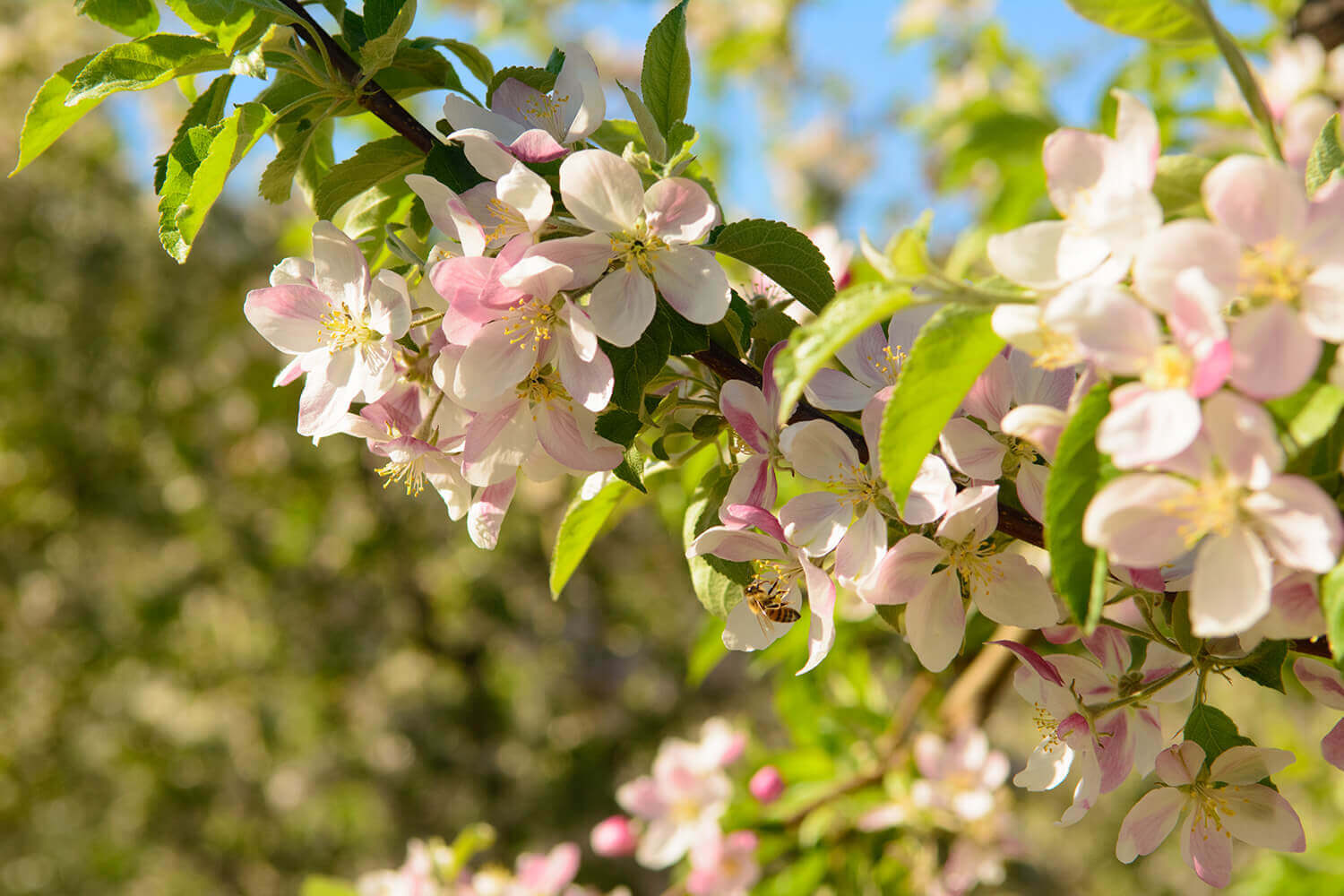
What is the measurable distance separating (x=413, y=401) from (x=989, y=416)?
0.35m

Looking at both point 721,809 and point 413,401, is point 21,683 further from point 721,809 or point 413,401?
point 413,401

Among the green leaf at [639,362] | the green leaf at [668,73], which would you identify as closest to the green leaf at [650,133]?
the green leaf at [668,73]

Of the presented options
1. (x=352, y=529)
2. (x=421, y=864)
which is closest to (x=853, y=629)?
(x=421, y=864)

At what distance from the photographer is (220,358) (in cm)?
414

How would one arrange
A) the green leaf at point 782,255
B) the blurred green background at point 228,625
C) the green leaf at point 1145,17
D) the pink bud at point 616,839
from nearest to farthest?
1. the green leaf at point 1145,17
2. the green leaf at point 782,255
3. the pink bud at point 616,839
4. the blurred green background at point 228,625

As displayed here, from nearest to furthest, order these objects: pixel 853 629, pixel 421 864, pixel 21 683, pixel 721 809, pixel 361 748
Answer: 1. pixel 421 864
2. pixel 721 809
3. pixel 853 629
4. pixel 361 748
5. pixel 21 683

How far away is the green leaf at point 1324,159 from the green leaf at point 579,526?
0.46 metres

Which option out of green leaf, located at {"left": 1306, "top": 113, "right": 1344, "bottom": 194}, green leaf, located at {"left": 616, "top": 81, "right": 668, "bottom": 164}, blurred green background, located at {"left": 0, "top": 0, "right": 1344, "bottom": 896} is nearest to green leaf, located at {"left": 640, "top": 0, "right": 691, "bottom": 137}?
green leaf, located at {"left": 616, "top": 81, "right": 668, "bottom": 164}

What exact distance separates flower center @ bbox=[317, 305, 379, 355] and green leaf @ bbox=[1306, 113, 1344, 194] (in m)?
0.52

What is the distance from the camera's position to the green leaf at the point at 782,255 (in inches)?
23.9

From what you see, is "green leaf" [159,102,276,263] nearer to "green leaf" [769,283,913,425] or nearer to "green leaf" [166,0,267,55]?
"green leaf" [166,0,267,55]

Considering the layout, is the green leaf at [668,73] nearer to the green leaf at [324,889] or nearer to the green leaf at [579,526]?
the green leaf at [579,526]

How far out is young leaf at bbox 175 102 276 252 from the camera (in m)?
0.62

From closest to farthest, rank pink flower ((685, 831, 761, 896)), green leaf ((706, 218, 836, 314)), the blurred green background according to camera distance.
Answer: green leaf ((706, 218, 836, 314)) < pink flower ((685, 831, 761, 896)) < the blurred green background
